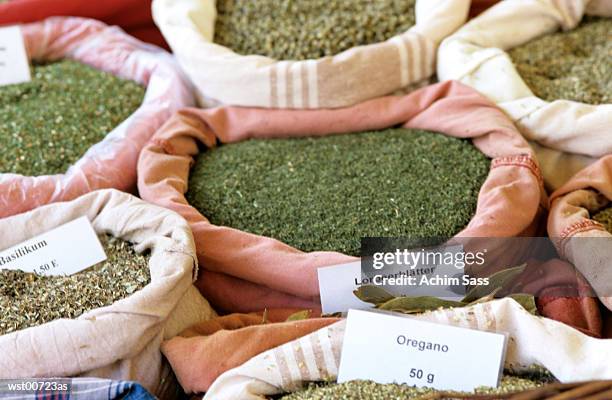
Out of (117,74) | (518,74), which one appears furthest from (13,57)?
(518,74)

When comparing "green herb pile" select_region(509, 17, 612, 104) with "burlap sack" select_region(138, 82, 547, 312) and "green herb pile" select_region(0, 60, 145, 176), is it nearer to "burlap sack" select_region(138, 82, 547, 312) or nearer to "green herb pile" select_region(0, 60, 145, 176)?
"burlap sack" select_region(138, 82, 547, 312)

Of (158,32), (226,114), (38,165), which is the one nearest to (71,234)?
(38,165)

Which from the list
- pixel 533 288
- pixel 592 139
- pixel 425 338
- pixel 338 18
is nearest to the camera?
pixel 425 338

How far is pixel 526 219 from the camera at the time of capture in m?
1.03

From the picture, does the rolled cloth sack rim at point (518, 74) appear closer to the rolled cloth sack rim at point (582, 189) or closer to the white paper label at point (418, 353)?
the rolled cloth sack rim at point (582, 189)

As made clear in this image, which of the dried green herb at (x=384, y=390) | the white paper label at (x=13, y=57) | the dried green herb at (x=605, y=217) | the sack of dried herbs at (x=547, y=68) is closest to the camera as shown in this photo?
the dried green herb at (x=384, y=390)

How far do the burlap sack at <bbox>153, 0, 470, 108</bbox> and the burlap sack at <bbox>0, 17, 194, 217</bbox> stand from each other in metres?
0.07

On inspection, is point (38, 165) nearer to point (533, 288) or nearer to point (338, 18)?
point (338, 18)

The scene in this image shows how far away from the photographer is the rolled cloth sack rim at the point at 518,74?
3.72ft

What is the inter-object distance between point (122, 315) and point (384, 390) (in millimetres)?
313

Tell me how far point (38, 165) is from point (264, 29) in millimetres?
474

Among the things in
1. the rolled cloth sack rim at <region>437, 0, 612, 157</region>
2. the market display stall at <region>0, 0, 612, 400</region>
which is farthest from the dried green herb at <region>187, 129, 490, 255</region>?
the rolled cloth sack rim at <region>437, 0, 612, 157</region>

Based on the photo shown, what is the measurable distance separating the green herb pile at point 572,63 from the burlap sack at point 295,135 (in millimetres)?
144

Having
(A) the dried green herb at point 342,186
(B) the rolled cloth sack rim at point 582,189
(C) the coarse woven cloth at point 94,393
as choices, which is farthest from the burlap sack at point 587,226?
(C) the coarse woven cloth at point 94,393
